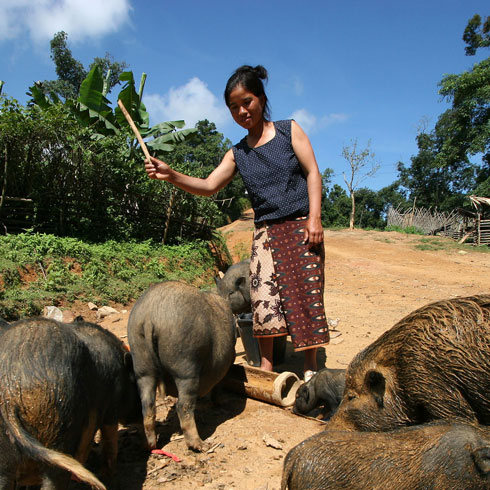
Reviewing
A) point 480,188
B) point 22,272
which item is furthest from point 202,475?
point 480,188

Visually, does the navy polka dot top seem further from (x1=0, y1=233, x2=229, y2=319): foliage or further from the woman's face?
(x1=0, y1=233, x2=229, y2=319): foliage

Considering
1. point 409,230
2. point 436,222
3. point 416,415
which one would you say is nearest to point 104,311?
point 416,415

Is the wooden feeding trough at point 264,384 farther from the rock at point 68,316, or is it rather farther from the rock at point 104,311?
the rock at point 104,311

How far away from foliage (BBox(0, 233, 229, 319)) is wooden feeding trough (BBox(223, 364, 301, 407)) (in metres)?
4.19

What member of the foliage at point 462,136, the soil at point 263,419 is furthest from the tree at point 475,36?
the soil at point 263,419

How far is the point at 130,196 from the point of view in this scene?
40.9 feet

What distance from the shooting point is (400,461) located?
2.05 metres

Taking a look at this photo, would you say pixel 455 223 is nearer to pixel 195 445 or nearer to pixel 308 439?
pixel 195 445

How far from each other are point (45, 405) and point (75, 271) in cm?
725

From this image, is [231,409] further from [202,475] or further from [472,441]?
[472,441]

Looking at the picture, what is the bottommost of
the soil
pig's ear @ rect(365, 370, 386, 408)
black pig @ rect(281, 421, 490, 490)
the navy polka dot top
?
the soil

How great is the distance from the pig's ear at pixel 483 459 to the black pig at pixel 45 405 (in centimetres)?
168

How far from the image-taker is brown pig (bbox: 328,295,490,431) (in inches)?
90.4

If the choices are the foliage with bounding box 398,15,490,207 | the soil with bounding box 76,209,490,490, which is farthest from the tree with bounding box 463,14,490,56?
the soil with bounding box 76,209,490,490
